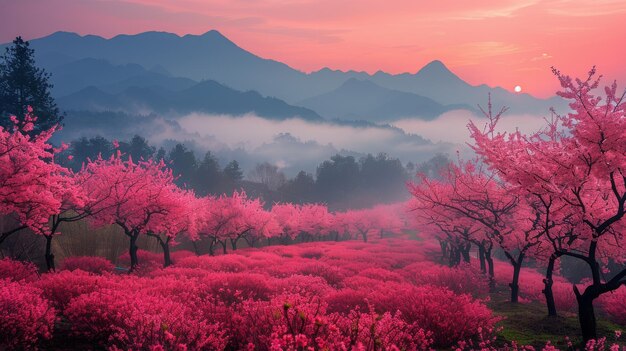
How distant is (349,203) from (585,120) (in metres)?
121

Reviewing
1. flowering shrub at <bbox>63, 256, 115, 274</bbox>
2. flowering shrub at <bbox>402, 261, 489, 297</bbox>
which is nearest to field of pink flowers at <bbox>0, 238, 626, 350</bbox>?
flowering shrub at <bbox>402, 261, 489, 297</bbox>

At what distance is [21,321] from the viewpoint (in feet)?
26.3

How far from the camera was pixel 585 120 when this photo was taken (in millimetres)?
9039

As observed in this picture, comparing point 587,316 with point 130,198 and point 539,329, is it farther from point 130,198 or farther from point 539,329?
point 130,198

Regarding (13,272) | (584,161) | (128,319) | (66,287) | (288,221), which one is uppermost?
(584,161)

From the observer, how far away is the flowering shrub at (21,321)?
25.9 ft

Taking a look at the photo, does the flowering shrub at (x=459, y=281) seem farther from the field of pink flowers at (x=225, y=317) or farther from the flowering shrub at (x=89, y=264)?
the flowering shrub at (x=89, y=264)

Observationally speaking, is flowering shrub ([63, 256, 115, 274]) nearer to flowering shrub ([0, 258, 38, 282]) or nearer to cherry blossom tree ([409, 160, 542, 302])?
flowering shrub ([0, 258, 38, 282])

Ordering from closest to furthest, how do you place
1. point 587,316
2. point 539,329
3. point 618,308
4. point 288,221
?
point 587,316 → point 539,329 → point 618,308 → point 288,221

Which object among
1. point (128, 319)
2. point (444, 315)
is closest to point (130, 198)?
point (128, 319)

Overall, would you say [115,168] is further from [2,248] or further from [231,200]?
[231,200]

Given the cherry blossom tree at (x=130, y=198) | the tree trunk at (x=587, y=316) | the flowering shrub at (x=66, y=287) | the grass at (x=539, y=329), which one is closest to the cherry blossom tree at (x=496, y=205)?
the grass at (x=539, y=329)

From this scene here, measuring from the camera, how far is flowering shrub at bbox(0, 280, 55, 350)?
7.90 meters

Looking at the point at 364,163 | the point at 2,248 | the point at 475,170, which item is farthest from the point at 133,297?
the point at 364,163
